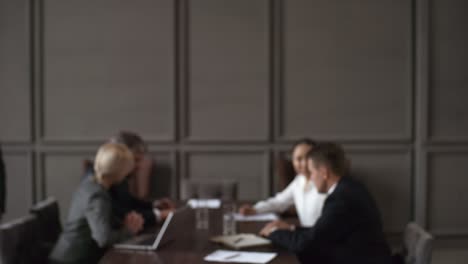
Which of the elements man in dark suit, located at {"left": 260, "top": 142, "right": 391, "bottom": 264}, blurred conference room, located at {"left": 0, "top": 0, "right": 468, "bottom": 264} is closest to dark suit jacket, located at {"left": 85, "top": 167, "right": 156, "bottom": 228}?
man in dark suit, located at {"left": 260, "top": 142, "right": 391, "bottom": 264}

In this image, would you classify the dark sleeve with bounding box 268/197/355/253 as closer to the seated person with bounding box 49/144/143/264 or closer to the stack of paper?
the stack of paper

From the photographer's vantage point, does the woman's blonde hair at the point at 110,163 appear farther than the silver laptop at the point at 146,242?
Yes

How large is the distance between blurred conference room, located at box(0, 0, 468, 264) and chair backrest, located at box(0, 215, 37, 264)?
2.30 meters

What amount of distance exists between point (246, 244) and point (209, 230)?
0.43m

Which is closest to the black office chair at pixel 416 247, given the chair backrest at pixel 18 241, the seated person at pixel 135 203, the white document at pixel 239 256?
the white document at pixel 239 256

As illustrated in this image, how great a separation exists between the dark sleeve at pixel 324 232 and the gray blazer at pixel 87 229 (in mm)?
791

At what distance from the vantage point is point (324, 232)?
2.71 m

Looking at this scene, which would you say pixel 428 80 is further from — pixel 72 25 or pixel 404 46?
pixel 72 25

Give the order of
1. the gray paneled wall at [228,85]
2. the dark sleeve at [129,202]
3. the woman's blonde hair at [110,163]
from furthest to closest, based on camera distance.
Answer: the gray paneled wall at [228,85]
the dark sleeve at [129,202]
the woman's blonde hair at [110,163]

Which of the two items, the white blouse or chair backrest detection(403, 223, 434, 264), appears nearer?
chair backrest detection(403, 223, 434, 264)

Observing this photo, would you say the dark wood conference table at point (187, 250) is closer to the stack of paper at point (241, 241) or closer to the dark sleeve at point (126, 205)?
the stack of paper at point (241, 241)

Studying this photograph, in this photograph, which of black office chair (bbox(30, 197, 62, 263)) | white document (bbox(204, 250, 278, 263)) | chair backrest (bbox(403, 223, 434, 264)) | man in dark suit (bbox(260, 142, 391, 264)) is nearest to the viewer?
white document (bbox(204, 250, 278, 263))

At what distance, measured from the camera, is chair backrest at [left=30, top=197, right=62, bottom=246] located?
11.5 feet

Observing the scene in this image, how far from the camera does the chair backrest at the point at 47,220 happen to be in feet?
11.5
